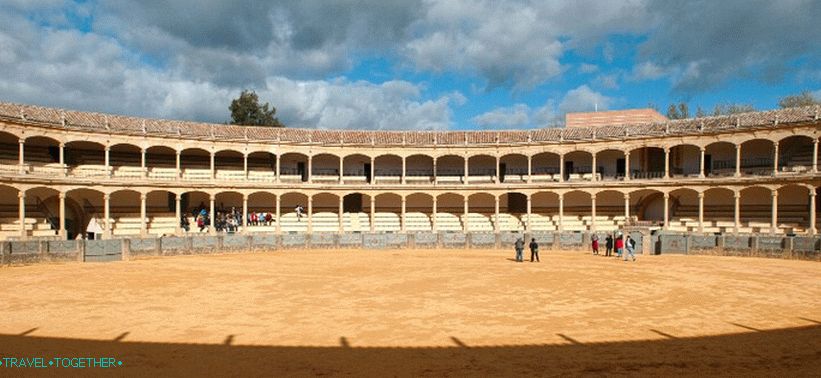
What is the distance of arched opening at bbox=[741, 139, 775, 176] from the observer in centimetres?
3581

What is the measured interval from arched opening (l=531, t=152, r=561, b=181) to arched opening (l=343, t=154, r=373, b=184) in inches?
553

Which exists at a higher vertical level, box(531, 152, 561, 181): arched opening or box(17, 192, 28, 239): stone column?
box(531, 152, 561, 181): arched opening

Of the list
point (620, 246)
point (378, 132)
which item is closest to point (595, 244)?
point (620, 246)

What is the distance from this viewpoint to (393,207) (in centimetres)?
4334

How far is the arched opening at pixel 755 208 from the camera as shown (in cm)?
3422

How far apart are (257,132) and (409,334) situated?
3162 cm

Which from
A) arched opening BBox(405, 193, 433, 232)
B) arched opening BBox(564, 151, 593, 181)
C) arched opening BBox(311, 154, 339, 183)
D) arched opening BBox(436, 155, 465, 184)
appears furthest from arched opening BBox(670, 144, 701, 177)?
arched opening BBox(311, 154, 339, 183)

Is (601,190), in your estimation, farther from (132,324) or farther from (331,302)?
(132,324)

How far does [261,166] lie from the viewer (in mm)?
41656

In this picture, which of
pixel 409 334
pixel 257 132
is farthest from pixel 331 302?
pixel 257 132

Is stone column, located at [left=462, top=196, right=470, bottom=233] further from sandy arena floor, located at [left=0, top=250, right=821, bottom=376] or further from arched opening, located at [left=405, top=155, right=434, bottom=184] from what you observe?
sandy arena floor, located at [left=0, top=250, right=821, bottom=376]

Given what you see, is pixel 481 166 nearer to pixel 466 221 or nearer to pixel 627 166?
pixel 466 221

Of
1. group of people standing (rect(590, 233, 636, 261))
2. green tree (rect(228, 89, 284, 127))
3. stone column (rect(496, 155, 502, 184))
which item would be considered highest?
green tree (rect(228, 89, 284, 127))

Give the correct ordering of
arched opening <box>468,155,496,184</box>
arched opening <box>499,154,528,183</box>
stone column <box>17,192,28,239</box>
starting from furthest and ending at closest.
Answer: arched opening <box>468,155,496,184</box>, arched opening <box>499,154,528,183</box>, stone column <box>17,192,28,239</box>
